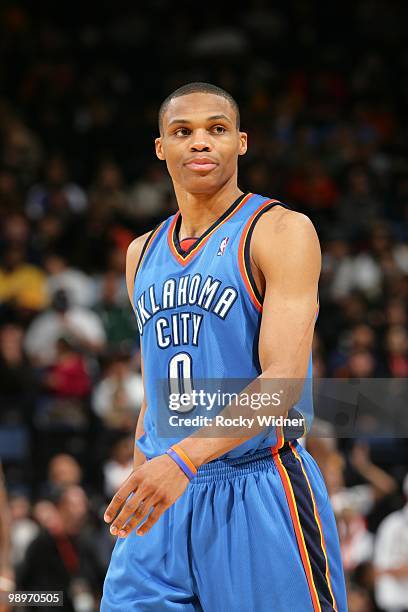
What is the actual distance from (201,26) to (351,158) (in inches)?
154

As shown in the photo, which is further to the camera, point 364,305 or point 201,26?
point 201,26

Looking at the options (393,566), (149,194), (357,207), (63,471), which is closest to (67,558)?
(63,471)

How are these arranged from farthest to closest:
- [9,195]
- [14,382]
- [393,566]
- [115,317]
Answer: [9,195] < [115,317] < [14,382] < [393,566]

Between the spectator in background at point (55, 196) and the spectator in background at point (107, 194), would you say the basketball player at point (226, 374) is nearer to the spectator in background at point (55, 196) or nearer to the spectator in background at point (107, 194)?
the spectator in background at point (107, 194)

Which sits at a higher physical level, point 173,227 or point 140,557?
point 173,227

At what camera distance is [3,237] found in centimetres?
1103

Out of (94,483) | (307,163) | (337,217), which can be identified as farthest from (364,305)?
(94,483)

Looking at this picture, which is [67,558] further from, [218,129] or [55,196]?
[55,196]

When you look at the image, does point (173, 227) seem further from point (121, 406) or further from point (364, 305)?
point (364, 305)

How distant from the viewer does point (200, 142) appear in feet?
12.5

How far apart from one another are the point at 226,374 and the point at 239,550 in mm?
581

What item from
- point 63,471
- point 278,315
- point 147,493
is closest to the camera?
point 147,493

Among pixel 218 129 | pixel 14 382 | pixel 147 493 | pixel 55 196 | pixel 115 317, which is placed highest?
pixel 55 196

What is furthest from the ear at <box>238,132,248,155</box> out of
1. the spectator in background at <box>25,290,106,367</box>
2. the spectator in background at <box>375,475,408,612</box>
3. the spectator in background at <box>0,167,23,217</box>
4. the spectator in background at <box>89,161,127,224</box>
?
the spectator in background at <box>0,167,23,217</box>
